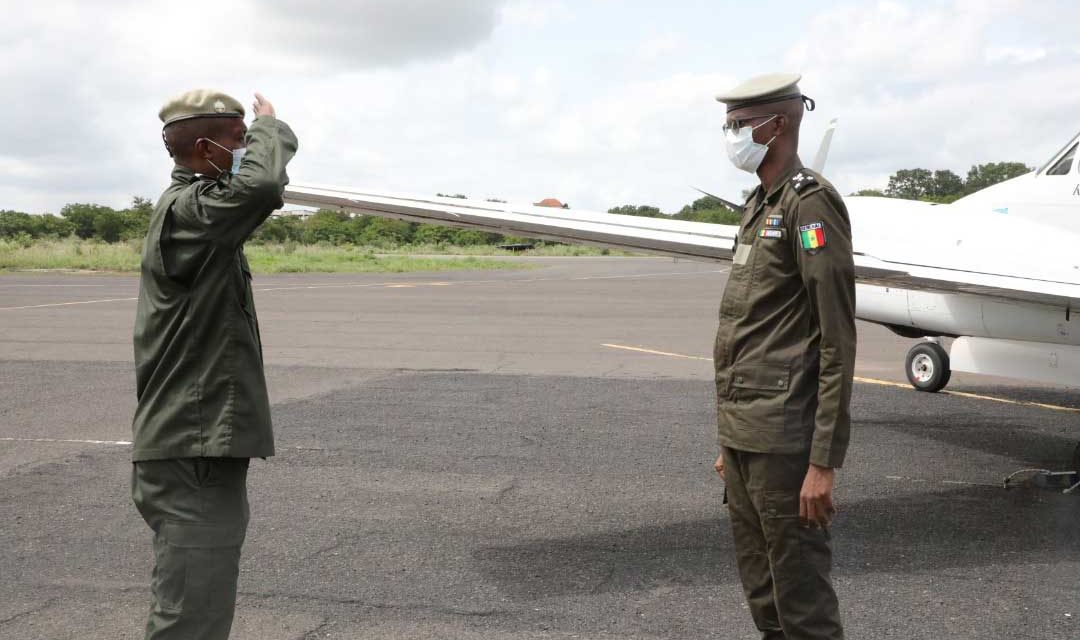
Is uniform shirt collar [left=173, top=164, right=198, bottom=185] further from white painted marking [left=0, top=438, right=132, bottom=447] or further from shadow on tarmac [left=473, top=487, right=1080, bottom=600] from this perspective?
white painted marking [left=0, top=438, right=132, bottom=447]

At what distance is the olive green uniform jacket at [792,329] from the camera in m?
2.88


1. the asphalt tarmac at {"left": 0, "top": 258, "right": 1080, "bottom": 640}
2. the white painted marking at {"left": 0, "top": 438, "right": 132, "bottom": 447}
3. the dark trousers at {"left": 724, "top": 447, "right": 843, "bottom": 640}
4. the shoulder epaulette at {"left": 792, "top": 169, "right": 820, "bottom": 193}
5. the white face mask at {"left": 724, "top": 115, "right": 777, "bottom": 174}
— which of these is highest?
the white face mask at {"left": 724, "top": 115, "right": 777, "bottom": 174}

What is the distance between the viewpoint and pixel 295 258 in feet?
152

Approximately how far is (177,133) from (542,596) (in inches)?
107

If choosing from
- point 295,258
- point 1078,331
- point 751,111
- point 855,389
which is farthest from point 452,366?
point 295,258

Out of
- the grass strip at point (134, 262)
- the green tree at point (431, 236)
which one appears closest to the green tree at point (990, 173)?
the grass strip at point (134, 262)

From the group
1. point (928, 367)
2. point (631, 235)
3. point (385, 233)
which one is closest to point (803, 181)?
point (631, 235)

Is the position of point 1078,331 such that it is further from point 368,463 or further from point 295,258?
point 295,258

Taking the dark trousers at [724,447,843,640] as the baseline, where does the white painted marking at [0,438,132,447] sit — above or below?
below

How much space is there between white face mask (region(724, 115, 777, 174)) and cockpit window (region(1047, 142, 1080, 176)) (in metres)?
4.79

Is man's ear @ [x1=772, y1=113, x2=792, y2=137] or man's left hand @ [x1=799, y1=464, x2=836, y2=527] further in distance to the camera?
man's ear @ [x1=772, y1=113, x2=792, y2=137]

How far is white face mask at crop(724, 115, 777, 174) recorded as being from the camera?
3.22 m

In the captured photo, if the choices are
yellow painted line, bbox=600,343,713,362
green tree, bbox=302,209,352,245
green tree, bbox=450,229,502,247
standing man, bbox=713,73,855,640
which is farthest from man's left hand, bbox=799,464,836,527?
green tree, bbox=450,229,502,247

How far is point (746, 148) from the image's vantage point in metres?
3.24
